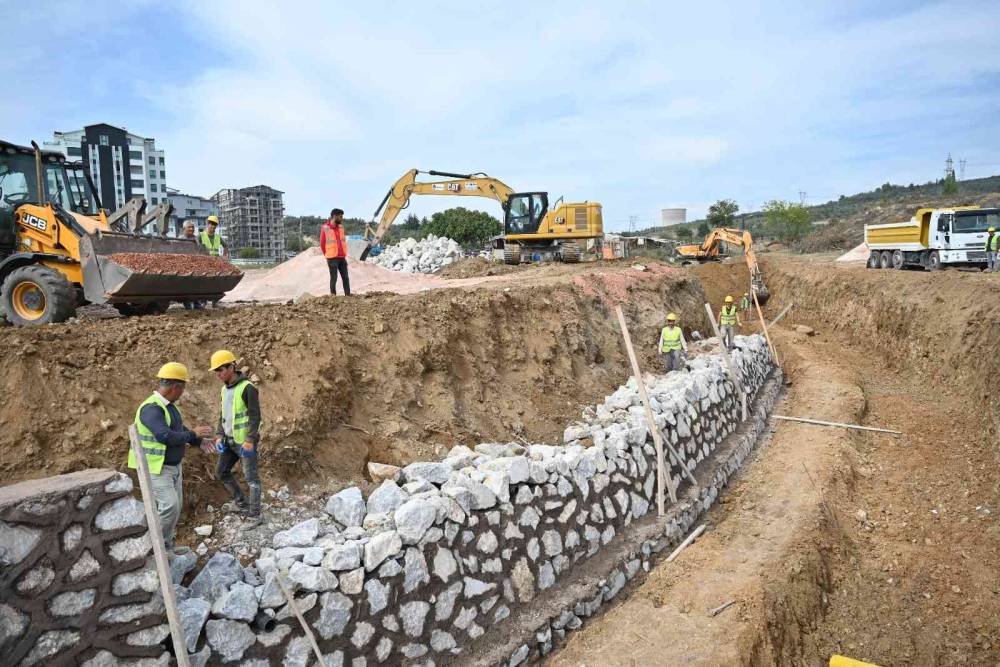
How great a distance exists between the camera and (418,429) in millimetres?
7270

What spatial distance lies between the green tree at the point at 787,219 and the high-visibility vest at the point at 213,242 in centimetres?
4246

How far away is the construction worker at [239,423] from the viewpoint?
488 cm

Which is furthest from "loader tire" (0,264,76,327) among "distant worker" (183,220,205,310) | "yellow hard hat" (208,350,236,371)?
"yellow hard hat" (208,350,236,371)

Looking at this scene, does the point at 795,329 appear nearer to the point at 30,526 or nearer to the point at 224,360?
the point at 224,360

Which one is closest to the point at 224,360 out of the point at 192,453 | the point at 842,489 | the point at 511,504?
the point at 192,453

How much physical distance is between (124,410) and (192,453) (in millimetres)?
767

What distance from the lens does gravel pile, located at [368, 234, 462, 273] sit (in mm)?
25094

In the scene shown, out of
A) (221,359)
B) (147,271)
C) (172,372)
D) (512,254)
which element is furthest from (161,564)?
(512,254)

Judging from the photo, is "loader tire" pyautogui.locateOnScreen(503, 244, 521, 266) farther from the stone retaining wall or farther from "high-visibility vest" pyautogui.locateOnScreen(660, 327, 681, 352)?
the stone retaining wall

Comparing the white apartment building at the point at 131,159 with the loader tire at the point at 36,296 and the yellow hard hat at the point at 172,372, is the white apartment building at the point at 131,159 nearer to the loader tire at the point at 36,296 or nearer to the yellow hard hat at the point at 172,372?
the loader tire at the point at 36,296

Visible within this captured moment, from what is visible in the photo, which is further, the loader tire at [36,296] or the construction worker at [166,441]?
the loader tire at [36,296]

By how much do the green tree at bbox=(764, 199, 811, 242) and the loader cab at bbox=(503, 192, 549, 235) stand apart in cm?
3083

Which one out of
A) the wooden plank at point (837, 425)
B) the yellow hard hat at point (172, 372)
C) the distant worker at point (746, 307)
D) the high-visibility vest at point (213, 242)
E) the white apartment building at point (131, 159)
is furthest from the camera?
the white apartment building at point (131, 159)

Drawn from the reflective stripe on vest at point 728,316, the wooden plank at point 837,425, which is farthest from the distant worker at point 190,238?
the reflective stripe on vest at point 728,316
